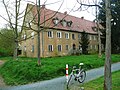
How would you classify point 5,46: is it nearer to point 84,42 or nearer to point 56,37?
point 56,37

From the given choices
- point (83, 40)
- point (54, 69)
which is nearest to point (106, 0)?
point (54, 69)

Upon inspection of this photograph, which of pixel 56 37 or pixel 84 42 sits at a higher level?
pixel 56 37

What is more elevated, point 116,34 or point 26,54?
point 116,34

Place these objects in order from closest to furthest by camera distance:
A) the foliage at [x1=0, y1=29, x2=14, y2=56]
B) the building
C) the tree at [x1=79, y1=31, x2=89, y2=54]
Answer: the building < the tree at [x1=79, y1=31, x2=89, y2=54] < the foliage at [x1=0, y1=29, x2=14, y2=56]

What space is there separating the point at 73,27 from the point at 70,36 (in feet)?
10.2

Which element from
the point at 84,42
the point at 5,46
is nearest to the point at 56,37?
the point at 84,42

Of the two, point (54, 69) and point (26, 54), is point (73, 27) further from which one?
point (54, 69)

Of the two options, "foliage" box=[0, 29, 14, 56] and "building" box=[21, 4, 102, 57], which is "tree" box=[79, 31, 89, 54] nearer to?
"building" box=[21, 4, 102, 57]

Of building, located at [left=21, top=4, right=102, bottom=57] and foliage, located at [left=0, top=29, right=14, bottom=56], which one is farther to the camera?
foliage, located at [left=0, top=29, right=14, bottom=56]

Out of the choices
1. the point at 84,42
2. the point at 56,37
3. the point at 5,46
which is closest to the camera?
the point at 56,37

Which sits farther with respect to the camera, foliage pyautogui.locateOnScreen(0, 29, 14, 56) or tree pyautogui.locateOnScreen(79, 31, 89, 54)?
foliage pyautogui.locateOnScreen(0, 29, 14, 56)

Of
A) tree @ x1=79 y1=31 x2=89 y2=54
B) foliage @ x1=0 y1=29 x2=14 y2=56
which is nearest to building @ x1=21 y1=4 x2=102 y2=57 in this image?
tree @ x1=79 y1=31 x2=89 y2=54

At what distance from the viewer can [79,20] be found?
215 feet

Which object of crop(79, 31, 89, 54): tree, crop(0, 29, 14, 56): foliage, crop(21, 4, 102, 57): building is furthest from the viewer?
crop(0, 29, 14, 56): foliage
